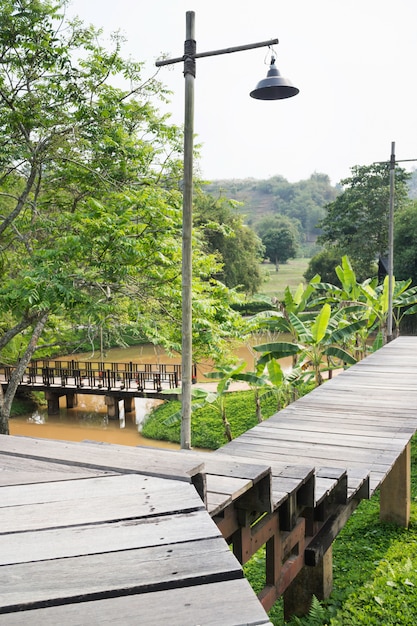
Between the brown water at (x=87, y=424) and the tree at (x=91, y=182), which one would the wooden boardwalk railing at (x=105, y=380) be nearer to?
the brown water at (x=87, y=424)

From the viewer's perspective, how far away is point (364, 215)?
31.1 m

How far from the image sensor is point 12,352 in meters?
15.2

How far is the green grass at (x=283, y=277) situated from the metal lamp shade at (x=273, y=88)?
38.6 meters

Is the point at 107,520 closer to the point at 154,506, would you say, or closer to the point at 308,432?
the point at 154,506

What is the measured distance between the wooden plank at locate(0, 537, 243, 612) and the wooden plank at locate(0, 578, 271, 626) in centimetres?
3

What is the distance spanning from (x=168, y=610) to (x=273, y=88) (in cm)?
498

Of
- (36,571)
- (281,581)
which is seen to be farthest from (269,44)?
(36,571)

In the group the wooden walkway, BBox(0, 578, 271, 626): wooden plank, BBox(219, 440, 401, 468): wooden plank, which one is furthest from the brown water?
BBox(0, 578, 271, 626): wooden plank

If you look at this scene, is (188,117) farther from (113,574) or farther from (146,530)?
(113,574)

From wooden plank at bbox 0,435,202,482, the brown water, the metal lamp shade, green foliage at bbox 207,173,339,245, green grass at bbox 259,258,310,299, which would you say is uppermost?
green foliage at bbox 207,173,339,245

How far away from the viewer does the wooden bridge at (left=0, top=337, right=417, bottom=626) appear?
1299 millimetres

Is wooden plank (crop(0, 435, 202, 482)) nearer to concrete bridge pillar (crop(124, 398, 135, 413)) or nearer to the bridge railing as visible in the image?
the bridge railing

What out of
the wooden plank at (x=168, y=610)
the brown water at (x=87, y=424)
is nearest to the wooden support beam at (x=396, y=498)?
→ the wooden plank at (x=168, y=610)

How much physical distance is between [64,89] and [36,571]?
9.10 m
